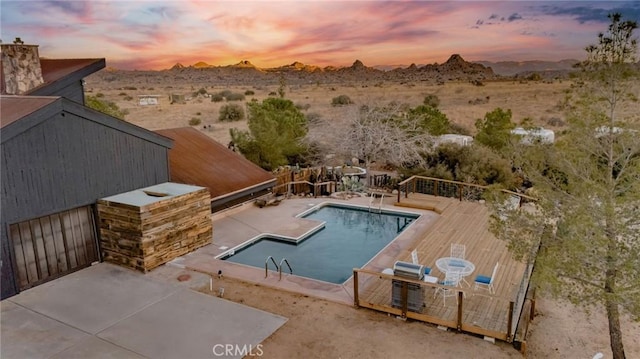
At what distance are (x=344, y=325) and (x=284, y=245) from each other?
16.7 feet

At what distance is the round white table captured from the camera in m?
8.61

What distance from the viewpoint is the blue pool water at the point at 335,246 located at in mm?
10883

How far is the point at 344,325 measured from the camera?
7.51 metres

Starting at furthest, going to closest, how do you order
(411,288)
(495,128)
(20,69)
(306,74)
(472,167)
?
1. (306,74)
2. (495,128)
3. (472,167)
4. (20,69)
5. (411,288)

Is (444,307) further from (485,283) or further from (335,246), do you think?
(335,246)

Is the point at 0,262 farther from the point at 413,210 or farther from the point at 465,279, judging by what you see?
the point at 413,210

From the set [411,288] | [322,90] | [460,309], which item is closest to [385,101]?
[411,288]

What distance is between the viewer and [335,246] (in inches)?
491

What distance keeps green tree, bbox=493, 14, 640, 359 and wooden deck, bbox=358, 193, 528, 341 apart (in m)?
1.31

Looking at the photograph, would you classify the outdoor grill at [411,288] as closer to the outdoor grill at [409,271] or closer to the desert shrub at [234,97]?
the outdoor grill at [409,271]

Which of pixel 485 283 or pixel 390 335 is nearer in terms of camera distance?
pixel 390 335

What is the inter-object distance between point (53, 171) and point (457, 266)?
9.23 meters

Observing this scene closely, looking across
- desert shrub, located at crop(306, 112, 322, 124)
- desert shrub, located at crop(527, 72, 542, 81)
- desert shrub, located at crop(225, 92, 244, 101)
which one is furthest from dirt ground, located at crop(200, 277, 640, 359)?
desert shrub, located at crop(527, 72, 542, 81)

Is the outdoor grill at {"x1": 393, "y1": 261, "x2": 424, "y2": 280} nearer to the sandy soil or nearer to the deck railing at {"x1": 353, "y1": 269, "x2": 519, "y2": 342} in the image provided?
the deck railing at {"x1": 353, "y1": 269, "x2": 519, "y2": 342}
